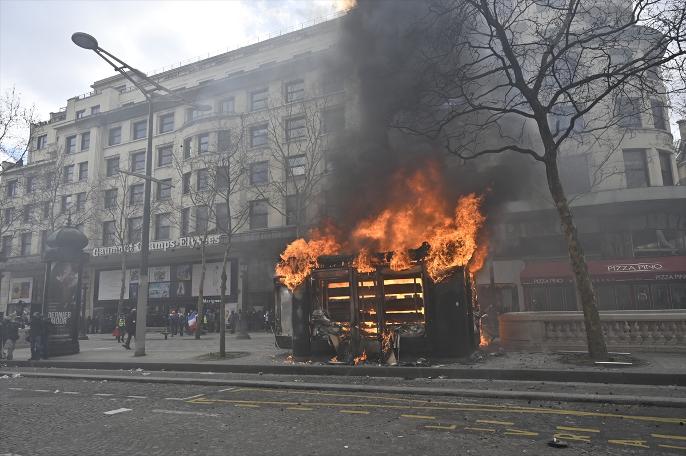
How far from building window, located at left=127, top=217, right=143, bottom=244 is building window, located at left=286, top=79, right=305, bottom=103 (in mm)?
13928

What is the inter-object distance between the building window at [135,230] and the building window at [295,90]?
13928mm

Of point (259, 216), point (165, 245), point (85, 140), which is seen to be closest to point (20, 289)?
point (85, 140)

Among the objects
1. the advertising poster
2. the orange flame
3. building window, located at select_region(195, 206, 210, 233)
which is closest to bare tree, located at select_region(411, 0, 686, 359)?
the orange flame

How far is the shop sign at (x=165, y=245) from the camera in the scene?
29920 mm

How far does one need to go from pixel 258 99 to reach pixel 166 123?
9673mm

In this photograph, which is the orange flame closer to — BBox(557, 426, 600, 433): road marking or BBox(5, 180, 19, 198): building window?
BBox(557, 426, 600, 433): road marking

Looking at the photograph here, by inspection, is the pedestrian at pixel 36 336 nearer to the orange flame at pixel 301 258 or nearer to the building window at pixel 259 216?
the orange flame at pixel 301 258

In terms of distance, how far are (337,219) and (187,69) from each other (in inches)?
1282

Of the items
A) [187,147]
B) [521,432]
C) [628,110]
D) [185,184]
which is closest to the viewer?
[521,432]

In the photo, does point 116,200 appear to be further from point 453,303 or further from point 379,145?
point 453,303

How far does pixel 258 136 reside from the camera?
30.2 m

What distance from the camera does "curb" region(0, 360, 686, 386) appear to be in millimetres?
7949

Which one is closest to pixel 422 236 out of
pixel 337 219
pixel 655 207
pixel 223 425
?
pixel 337 219

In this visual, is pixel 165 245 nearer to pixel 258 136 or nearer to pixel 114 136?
pixel 258 136
